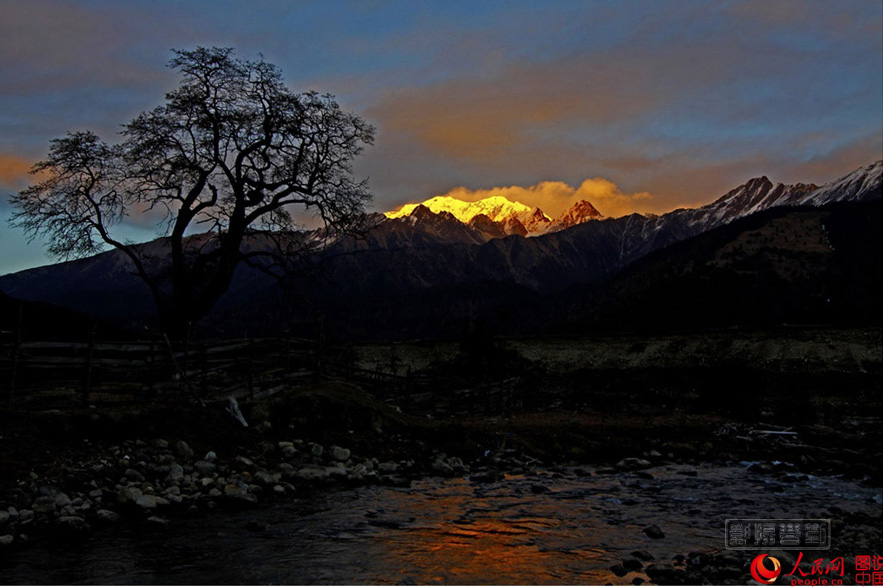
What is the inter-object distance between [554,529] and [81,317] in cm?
3906

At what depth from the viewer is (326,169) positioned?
90.4ft

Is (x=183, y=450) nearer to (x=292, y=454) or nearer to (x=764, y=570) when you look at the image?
(x=292, y=454)

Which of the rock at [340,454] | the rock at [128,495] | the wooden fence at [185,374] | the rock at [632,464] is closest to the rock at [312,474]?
the rock at [340,454]

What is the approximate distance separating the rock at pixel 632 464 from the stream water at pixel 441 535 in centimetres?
205

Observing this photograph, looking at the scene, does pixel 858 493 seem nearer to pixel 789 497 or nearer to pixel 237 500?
pixel 789 497

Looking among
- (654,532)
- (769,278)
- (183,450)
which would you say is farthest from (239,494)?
(769,278)

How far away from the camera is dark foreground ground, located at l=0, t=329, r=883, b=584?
37.1 ft

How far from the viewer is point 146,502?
11680 mm

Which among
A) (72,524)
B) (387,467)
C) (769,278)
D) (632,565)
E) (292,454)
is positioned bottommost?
(387,467)

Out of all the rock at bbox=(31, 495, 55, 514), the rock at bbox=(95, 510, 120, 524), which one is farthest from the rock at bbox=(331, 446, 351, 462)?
the rock at bbox=(31, 495, 55, 514)

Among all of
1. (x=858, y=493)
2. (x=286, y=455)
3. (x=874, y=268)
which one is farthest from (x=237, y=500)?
(x=874, y=268)

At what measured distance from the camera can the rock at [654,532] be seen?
35.2 feet

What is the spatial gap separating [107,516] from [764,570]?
1081 cm

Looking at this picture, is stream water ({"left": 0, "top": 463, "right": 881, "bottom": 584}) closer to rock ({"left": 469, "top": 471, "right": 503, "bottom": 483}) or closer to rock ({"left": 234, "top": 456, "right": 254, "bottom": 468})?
rock ({"left": 469, "top": 471, "right": 503, "bottom": 483})
